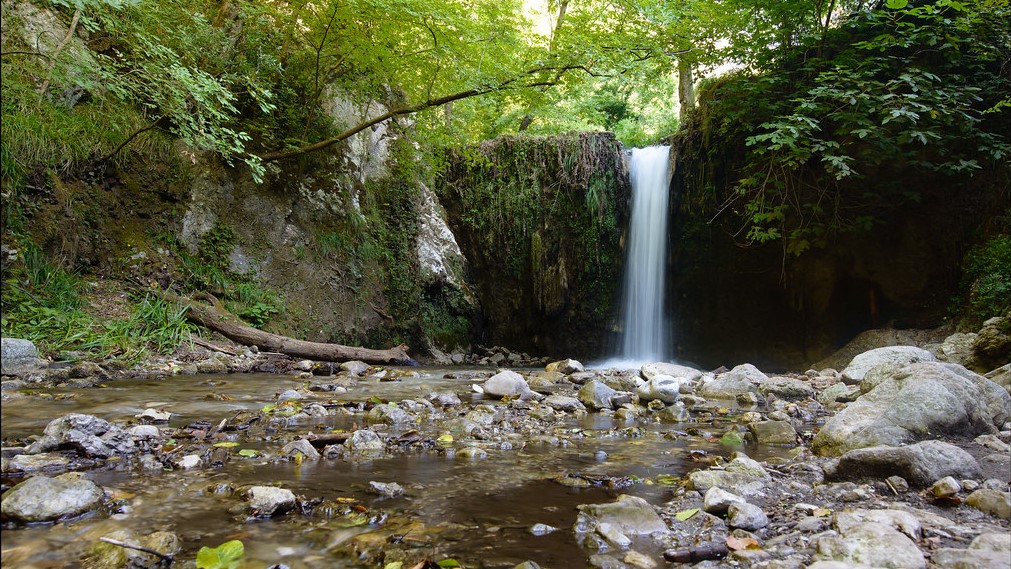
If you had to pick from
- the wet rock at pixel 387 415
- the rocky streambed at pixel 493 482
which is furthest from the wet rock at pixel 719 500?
the wet rock at pixel 387 415

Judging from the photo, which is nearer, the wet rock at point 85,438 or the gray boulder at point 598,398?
the wet rock at point 85,438

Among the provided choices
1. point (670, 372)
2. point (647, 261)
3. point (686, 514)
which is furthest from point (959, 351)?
point (686, 514)

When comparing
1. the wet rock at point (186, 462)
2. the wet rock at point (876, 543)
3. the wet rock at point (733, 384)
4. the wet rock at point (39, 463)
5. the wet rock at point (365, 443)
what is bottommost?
the wet rock at point (733, 384)

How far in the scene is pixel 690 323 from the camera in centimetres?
1120

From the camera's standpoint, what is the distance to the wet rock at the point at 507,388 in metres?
5.34

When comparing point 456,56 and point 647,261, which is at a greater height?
point 456,56

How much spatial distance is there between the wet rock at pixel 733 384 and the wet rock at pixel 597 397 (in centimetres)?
137

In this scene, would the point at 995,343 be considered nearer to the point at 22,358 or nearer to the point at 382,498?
the point at 382,498

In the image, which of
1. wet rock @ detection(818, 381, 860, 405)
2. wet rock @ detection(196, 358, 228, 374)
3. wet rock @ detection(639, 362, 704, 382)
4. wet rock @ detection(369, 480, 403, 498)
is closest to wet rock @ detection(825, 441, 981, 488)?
wet rock @ detection(369, 480, 403, 498)

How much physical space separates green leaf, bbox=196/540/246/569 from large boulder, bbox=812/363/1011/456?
10.6 ft

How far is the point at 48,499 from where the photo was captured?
1.90m

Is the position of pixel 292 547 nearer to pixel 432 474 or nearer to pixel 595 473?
pixel 432 474

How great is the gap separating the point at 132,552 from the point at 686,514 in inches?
80.7

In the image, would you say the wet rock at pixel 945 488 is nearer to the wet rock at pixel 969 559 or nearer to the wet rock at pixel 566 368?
the wet rock at pixel 969 559
